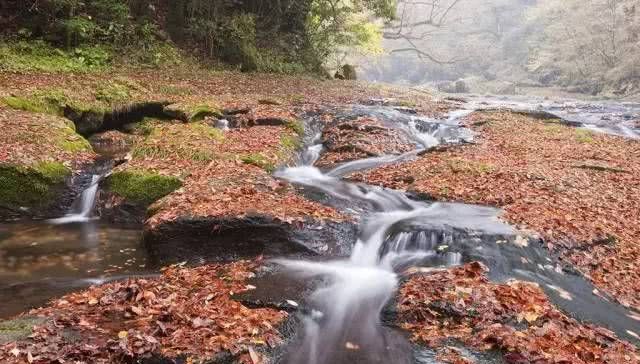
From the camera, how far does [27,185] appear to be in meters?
9.02

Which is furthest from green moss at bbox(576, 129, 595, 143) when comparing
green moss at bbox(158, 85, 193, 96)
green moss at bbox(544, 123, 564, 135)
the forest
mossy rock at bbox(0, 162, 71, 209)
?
mossy rock at bbox(0, 162, 71, 209)

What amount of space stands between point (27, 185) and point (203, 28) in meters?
14.3

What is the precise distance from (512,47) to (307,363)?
64.8 metres

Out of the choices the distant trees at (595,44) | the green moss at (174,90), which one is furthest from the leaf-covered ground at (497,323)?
the distant trees at (595,44)

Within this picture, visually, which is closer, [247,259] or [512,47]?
[247,259]

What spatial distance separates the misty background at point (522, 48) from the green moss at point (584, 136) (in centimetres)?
1336

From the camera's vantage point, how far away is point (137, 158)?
33.9 ft

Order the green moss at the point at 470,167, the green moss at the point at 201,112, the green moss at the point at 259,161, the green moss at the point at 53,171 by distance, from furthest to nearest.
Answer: the green moss at the point at 201,112
the green moss at the point at 470,167
the green moss at the point at 259,161
the green moss at the point at 53,171

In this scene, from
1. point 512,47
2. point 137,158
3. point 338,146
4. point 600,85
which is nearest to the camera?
point 137,158

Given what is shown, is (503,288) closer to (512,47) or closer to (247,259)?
(247,259)

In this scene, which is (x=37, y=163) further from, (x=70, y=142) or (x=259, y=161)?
(x=259, y=161)

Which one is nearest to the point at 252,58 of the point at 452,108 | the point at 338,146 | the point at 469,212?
the point at 452,108

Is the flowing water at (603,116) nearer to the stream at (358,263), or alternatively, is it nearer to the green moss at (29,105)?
the stream at (358,263)

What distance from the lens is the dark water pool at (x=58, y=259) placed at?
6.13 metres
